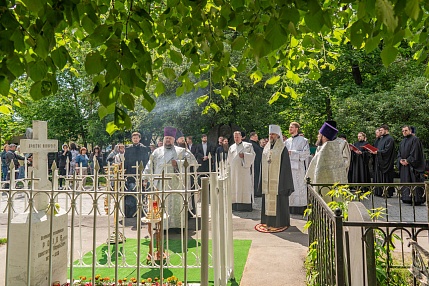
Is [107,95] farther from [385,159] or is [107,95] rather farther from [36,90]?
[385,159]

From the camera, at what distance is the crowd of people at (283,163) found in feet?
22.2

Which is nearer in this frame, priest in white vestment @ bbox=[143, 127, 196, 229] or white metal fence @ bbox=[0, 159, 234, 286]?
white metal fence @ bbox=[0, 159, 234, 286]

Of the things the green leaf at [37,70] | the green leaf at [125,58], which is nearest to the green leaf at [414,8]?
the green leaf at [125,58]

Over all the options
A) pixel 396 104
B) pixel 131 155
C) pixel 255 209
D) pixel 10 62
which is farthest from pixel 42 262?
pixel 396 104

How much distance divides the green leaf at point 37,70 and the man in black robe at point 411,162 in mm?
11486

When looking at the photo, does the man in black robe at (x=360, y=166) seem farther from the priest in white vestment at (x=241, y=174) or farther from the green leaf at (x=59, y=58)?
the green leaf at (x=59, y=58)

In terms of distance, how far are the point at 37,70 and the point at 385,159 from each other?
493 inches

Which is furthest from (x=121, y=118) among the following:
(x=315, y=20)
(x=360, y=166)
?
(x=360, y=166)

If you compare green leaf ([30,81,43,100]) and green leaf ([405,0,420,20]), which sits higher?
green leaf ([405,0,420,20])

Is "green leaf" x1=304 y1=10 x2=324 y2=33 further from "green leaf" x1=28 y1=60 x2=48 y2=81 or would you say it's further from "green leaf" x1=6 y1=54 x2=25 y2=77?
"green leaf" x1=6 y1=54 x2=25 y2=77

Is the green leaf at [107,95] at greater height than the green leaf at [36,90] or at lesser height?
lesser

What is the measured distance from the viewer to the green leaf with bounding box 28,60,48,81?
6.73 feet

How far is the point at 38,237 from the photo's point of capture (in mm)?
4598

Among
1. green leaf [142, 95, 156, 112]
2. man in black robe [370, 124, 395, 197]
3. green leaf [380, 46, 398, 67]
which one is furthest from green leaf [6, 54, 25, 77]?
man in black robe [370, 124, 395, 197]
